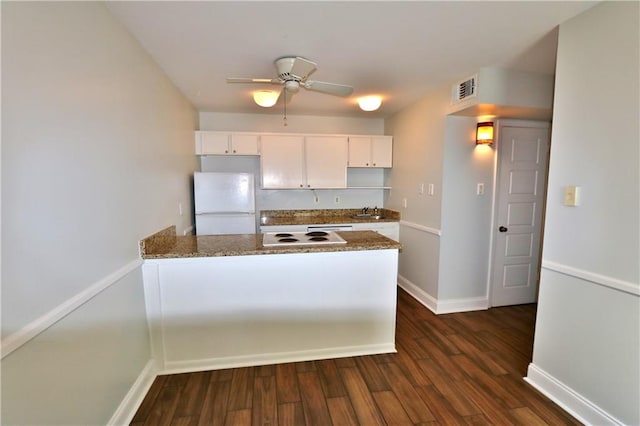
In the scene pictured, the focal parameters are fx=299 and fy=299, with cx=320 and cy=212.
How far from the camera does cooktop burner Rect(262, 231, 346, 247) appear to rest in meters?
2.37

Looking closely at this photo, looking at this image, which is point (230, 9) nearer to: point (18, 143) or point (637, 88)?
point (18, 143)

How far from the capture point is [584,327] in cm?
178

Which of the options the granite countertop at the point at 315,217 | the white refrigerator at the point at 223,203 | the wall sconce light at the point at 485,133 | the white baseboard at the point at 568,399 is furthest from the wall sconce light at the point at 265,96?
the white baseboard at the point at 568,399

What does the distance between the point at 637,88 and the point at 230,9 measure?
216 cm

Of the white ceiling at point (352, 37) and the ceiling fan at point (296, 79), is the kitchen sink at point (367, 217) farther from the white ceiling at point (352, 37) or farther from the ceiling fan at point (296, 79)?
the ceiling fan at point (296, 79)

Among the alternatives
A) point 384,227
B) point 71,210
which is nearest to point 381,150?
point 384,227

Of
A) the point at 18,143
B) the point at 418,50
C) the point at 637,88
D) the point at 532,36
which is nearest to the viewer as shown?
the point at 18,143

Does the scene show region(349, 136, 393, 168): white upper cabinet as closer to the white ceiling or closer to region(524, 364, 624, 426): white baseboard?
the white ceiling

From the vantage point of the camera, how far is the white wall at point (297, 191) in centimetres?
422

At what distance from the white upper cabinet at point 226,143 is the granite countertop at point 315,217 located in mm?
944

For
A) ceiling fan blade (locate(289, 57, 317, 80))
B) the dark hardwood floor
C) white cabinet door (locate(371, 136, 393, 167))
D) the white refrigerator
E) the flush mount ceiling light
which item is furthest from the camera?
white cabinet door (locate(371, 136, 393, 167))

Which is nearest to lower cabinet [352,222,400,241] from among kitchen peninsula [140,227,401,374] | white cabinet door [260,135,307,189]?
white cabinet door [260,135,307,189]

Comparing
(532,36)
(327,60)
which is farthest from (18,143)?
(532,36)

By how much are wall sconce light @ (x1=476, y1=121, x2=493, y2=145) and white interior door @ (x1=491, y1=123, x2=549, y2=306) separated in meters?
0.21
